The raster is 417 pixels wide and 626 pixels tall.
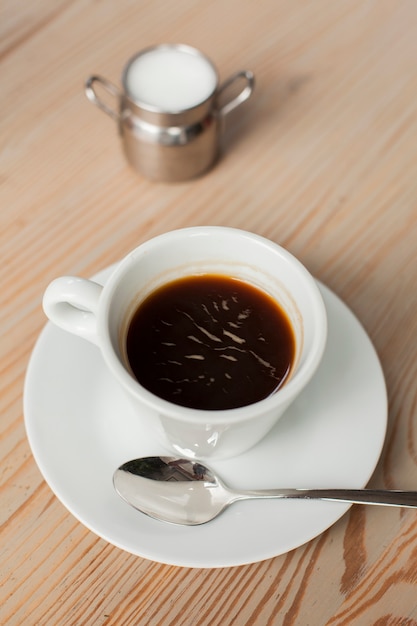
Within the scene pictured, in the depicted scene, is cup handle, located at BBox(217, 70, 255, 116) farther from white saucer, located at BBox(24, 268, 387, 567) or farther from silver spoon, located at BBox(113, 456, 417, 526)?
silver spoon, located at BBox(113, 456, 417, 526)

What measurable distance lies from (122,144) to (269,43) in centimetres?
40

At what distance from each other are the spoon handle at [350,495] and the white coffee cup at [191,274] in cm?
6

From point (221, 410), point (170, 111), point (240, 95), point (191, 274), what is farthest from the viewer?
point (240, 95)

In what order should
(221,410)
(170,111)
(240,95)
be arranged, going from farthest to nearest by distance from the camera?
(240,95) → (170,111) → (221,410)

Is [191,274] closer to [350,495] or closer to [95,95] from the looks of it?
[350,495]

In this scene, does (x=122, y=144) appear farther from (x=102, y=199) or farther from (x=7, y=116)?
(x=7, y=116)

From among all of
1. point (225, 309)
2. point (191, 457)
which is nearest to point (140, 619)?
point (191, 457)

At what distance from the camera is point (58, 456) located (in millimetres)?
826

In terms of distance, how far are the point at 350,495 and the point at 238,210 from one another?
528mm

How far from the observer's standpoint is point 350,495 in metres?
0.79

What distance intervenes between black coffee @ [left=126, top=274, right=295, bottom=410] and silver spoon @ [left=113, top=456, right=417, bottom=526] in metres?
0.10

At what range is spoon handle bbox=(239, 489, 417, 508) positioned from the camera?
31.0 inches

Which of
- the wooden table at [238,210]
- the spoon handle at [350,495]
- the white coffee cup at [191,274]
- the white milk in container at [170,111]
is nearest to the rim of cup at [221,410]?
the white coffee cup at [191,274]

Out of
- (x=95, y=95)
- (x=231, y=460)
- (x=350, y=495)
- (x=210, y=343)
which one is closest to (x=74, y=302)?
(x=210, y=343)
